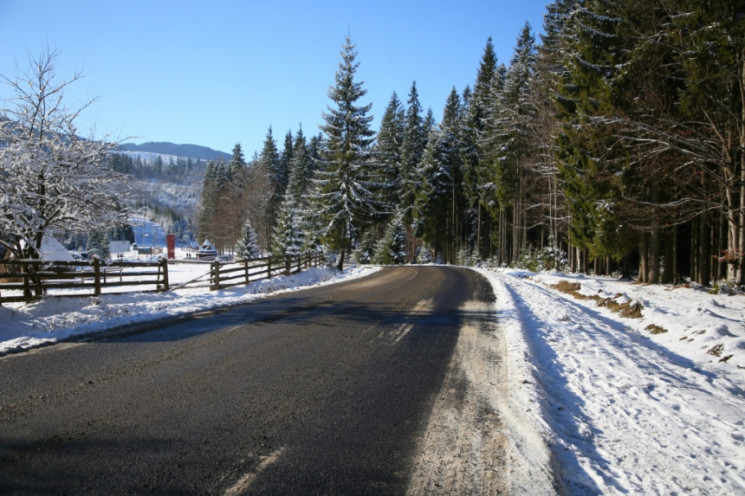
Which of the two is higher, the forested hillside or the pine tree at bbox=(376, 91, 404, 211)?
the pine tree at bbox=(376, 91, 404, 211)

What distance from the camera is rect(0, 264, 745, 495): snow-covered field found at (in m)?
3.36

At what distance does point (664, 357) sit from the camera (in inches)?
261

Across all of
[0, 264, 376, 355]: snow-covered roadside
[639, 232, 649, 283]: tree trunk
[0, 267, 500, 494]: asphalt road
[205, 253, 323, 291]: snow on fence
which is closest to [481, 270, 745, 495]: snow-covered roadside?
[0, 267, 500, 494]: asphalt road

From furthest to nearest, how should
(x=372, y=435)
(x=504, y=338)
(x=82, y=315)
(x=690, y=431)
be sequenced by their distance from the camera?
(x=82, y=315)
(x=504, y=338)
(x=690, y=431)
(x=372, y=435)

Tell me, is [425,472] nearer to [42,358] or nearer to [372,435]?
[372,435]

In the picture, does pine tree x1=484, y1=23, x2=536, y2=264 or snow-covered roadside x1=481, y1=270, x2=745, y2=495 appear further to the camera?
pine tree x1=484, y1=23, x2=536, y2=264

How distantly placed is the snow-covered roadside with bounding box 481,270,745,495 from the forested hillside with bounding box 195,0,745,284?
20.0 feet

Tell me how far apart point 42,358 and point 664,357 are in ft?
30.6

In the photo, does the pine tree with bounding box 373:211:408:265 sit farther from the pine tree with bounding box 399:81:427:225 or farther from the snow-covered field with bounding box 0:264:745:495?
the snow-covered field with bounding box 0:264:745:495

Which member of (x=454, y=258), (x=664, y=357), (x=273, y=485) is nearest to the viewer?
(x=273, y=485)

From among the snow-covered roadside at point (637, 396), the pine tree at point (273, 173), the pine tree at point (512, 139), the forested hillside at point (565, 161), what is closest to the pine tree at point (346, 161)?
the forested hillside at point (565, 161)

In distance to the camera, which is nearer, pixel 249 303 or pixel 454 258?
pixel 249 303

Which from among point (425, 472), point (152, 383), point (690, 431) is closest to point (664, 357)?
point (690, 431)

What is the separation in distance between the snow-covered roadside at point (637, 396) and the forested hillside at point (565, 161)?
Result: 6099 millimetres
